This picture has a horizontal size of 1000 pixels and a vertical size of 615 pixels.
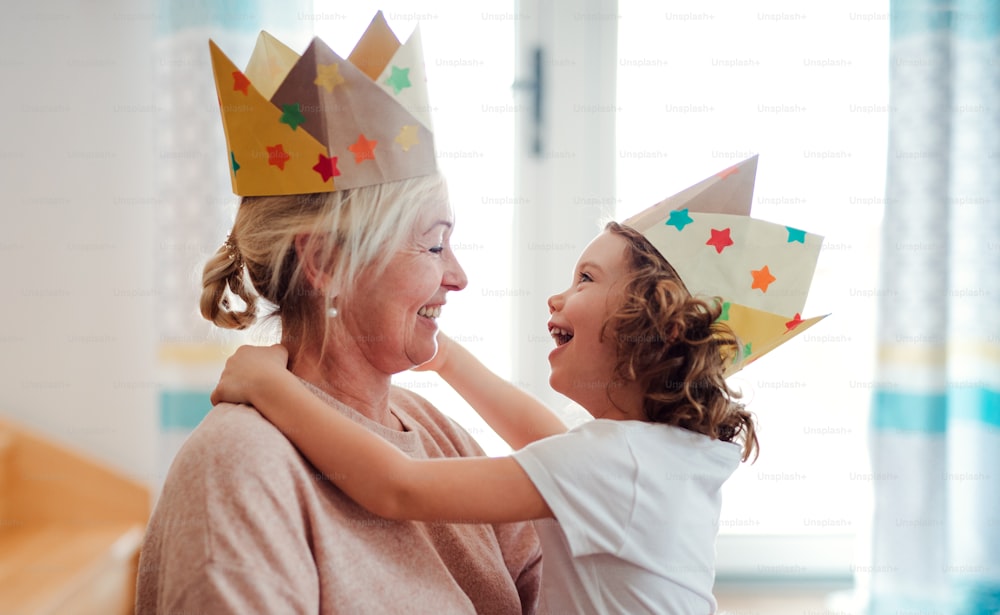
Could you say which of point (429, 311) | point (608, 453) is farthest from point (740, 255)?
point (429, 311)

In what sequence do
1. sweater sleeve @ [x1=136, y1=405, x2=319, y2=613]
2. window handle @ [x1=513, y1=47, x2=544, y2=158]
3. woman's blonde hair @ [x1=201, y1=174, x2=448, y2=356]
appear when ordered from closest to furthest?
sweater sleeve @ [x1=136, y1=405, x2=319, y2=613] → woman's blonde hair @ [x1=201, y1=174, x2=448, y2=356] → window handle @ [x1=513, y1=47, x2=544, y2=158]

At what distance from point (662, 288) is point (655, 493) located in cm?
35

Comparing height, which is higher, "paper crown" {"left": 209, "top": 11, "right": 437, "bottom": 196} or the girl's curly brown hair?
"paper crown" {"left": 209, "top": 11, "right": 437, "bottom": 196}

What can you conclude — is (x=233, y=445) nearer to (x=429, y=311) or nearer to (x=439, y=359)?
(x=429, y=311)

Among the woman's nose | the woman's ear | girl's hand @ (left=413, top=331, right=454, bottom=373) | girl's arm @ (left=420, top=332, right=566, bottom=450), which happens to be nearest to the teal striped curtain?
girl's arm @ (left=420, top=332, right=566, bottom=450)

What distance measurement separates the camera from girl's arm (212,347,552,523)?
114 centimetres

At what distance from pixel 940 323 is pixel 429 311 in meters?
1.74

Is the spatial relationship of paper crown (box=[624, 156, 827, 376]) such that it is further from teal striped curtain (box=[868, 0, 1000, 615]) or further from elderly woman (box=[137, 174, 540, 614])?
teal striped curtain (box=[868, 0, 1000, 615])

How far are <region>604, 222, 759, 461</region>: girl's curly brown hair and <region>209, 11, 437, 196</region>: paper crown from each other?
437 mm

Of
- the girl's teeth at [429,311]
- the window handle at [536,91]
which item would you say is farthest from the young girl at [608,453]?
the window handle at [536,91]

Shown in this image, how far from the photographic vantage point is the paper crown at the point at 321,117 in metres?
1.23

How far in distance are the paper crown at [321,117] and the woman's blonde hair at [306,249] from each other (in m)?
0.03

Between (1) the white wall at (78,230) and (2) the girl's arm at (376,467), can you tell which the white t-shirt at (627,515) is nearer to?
(2) the girl's arm at (376,467)

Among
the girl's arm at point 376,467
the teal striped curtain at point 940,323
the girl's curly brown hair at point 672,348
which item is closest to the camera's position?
the girl's arm at point 376,467
